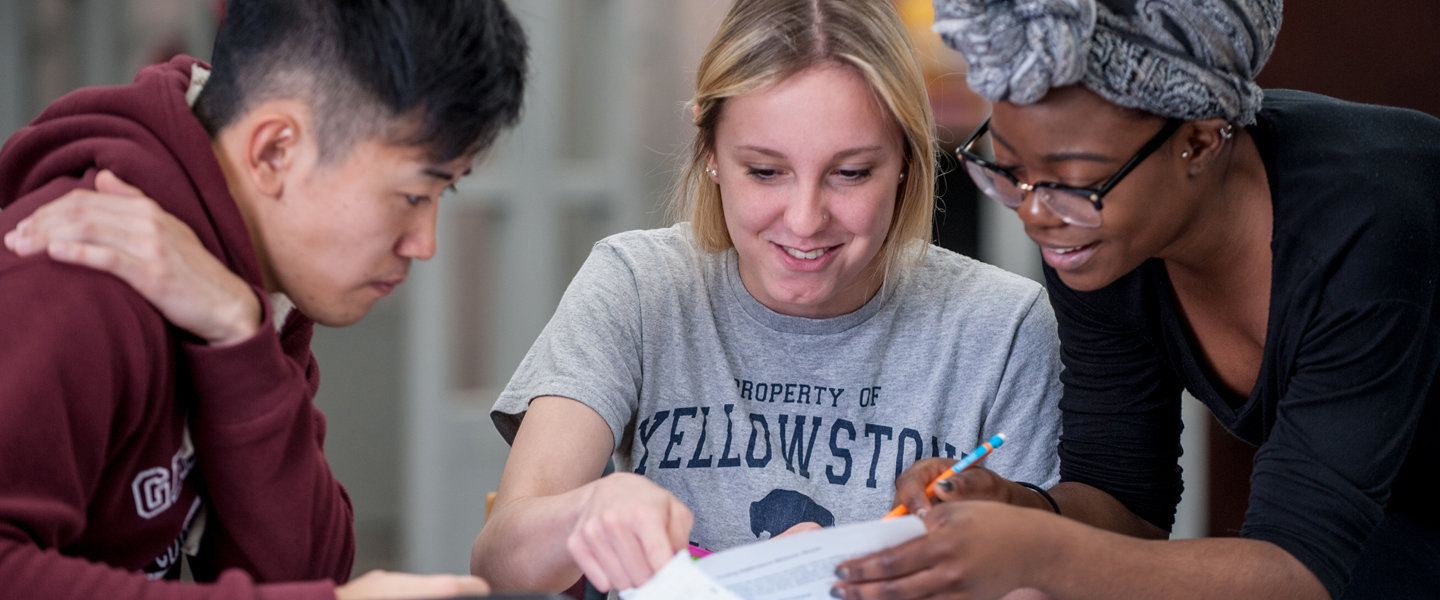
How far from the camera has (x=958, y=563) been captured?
0.94 metres

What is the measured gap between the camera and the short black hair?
94cm

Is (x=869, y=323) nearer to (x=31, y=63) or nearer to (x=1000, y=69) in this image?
(x=1000, y=69)

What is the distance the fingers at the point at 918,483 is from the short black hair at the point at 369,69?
0.54 meters

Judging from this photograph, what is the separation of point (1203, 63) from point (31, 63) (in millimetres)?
3578

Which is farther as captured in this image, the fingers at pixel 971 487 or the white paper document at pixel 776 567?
the fingers at pixel 971 487

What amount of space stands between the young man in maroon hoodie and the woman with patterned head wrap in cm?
45

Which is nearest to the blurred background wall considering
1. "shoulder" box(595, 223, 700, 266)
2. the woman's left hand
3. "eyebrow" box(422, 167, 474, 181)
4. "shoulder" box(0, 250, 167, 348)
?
"shoulder" box(595, 223, 700, 266)

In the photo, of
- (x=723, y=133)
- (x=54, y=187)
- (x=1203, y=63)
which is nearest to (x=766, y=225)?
(x=723, y=133)

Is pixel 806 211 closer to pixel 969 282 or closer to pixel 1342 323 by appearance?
pixel 969 282

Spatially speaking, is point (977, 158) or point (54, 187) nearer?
point (54, 187)

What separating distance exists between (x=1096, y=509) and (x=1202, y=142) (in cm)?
46

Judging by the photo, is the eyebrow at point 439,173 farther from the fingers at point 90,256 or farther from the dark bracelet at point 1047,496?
the dark bracelet at point 1047,496

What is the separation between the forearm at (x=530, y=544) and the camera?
110 centimetres

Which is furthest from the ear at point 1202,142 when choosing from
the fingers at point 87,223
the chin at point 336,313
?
the fingers at point 87,223
